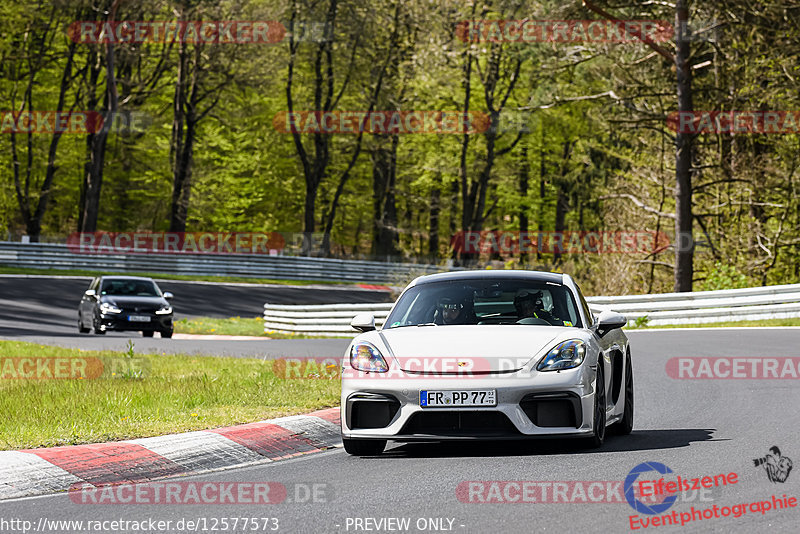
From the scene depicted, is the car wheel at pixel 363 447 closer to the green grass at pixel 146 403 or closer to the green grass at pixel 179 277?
the green grass at pixel 146 403

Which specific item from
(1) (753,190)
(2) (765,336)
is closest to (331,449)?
(2) (765,336)

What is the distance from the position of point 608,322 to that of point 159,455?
3.68m

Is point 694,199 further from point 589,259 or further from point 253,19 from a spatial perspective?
point 253,19

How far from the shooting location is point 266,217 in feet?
242

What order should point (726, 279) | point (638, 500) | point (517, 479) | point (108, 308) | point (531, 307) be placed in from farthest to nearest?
point (726, 279), point (108, 308), point (531, 307), point (517, 479), point (638, 500)

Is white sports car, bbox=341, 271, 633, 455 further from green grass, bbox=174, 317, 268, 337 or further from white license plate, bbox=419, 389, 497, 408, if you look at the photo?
green grass, bbox=174, 317, 268, 337

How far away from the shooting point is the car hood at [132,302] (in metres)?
28.2

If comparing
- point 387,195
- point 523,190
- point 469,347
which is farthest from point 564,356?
point 523,190

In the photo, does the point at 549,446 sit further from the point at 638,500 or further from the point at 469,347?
the point at 638,500

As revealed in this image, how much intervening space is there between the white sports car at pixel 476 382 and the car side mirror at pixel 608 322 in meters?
0.01

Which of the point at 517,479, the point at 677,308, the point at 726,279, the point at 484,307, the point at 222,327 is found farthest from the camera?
the point at 222,327

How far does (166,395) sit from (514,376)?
4.80 meters

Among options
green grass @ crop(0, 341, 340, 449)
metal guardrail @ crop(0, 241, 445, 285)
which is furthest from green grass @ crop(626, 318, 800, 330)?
metal guardrail @ crop(0, 241, 445, 285)

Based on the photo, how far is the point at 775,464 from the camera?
7.98 meters
